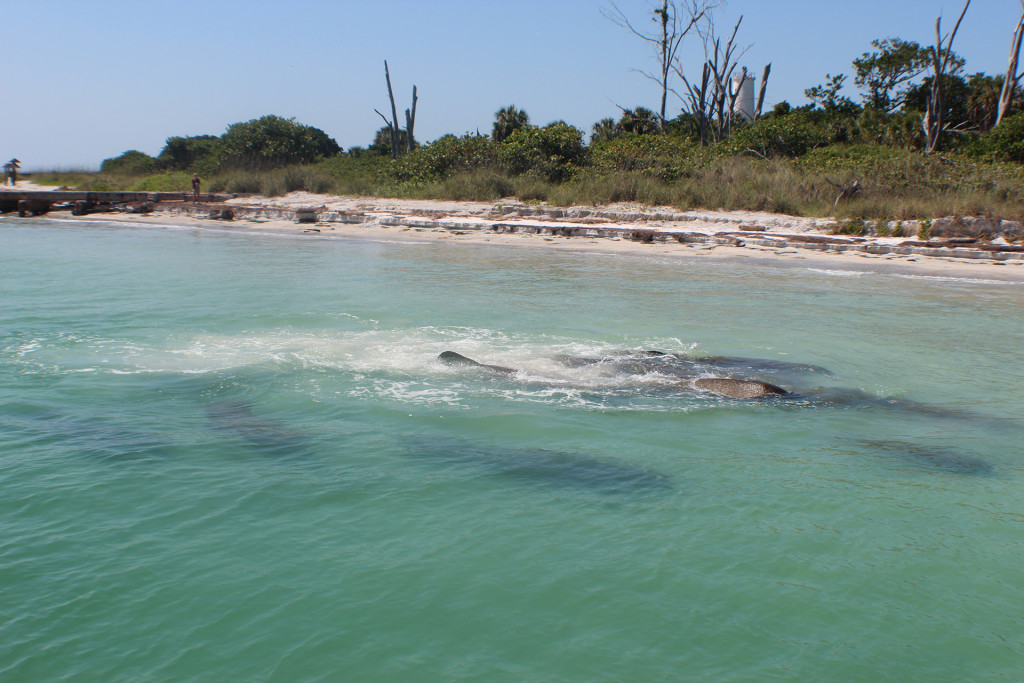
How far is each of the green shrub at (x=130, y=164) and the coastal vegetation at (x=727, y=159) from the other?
1662mm

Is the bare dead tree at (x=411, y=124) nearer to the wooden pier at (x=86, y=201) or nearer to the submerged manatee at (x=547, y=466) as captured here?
the wooden pier at (x=86, y=201)

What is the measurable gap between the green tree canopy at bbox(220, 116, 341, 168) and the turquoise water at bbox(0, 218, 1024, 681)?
82.2 ft

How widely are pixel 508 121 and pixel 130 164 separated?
20.6 meters

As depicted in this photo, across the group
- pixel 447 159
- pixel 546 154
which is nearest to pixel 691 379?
pixel 546 154

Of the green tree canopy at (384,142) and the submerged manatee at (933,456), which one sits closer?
the submerged manatee at (933,456)

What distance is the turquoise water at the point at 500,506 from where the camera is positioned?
2945mm

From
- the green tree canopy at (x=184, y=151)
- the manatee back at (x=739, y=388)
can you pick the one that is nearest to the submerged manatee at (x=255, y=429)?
the manatee back at (x=739, y=388)

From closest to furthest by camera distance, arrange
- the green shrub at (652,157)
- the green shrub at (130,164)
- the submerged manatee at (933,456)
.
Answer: the submerged manatee at (933,456), the green shrub at (652,157), the green shrub at (130,164)

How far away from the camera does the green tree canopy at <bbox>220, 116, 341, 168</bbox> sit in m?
32.0

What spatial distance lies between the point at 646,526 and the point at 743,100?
136 ft

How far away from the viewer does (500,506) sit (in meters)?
4.05

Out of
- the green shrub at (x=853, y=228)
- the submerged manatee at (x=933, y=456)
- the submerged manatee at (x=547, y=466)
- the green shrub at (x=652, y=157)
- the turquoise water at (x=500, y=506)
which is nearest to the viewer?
the turquoise water at (x=500, y=506)

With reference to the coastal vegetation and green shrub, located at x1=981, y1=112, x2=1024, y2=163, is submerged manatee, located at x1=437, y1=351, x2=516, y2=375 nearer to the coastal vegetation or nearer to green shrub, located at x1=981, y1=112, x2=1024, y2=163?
the coastal vegetation

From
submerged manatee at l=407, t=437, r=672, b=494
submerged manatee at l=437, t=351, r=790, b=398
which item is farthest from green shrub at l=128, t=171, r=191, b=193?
submerged manatee at l=407, t=437, r=672, b=494
